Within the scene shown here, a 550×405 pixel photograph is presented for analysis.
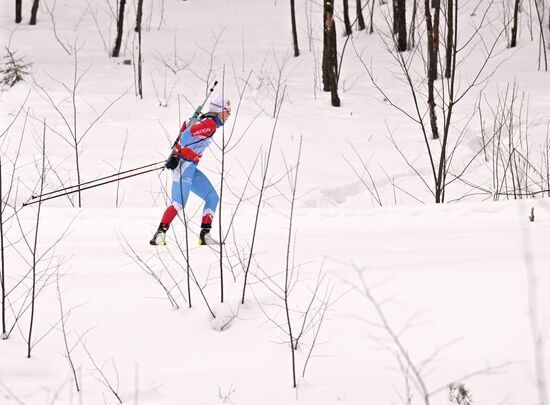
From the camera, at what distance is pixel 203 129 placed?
546 centimetres

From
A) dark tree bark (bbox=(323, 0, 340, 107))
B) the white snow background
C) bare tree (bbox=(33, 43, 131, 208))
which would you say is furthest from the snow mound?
dark tree bark (bbox=(323, 0, 340, 107))

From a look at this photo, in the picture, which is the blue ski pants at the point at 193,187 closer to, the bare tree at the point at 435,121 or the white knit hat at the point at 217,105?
the white knit hat at the point at 217,105

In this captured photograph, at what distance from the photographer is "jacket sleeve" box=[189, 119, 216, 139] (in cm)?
546

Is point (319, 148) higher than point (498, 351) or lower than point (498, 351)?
lower

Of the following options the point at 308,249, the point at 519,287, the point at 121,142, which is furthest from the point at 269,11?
the point at 519,287

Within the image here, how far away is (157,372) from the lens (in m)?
3.34

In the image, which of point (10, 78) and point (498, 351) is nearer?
point (498, 351)

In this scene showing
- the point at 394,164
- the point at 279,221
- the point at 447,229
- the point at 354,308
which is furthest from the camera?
the point at 394,164

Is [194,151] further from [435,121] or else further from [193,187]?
[435,121]

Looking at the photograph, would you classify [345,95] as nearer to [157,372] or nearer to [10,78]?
[10,78]

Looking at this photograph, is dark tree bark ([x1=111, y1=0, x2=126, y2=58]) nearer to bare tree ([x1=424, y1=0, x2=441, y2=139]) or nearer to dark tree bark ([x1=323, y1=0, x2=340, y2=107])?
dark tree bark ([x1=323, y1=0, x2=340, y2=107])

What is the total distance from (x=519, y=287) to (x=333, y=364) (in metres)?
1.10

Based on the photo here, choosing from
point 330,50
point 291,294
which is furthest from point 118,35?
point 291,294

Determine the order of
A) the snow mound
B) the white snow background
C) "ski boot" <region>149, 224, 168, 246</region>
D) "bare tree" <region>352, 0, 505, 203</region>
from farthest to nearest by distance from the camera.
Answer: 1. "bare tree" <region>352, 0, 505, 203</region>
2. "ski boot" <region>149, 224, 168, 246</region>
3. the snow mound
4. the white snow background
